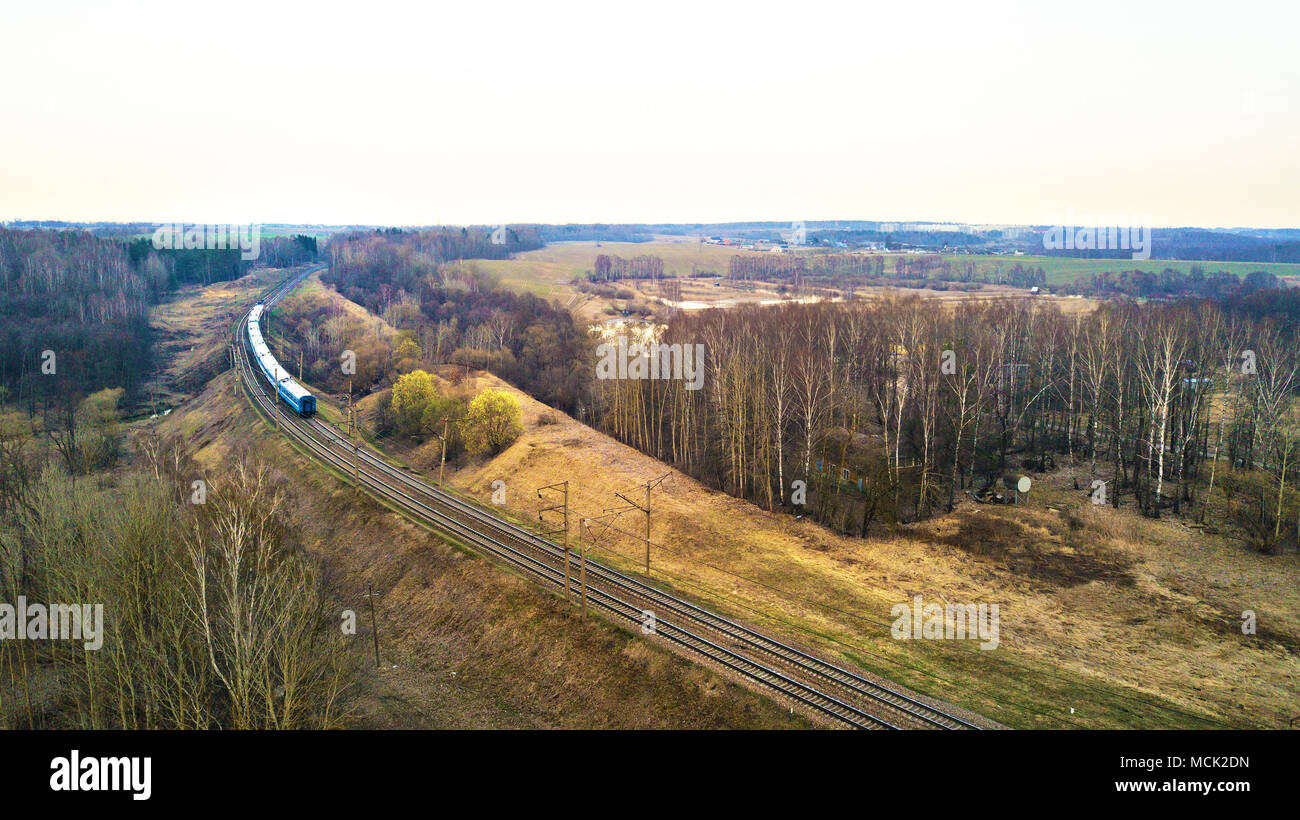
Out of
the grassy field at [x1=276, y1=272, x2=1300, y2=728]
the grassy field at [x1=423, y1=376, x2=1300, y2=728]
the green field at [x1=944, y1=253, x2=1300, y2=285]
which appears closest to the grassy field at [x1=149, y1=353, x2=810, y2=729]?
the grassy field at [x1=276, y1=272, x2=1300, y2=728]

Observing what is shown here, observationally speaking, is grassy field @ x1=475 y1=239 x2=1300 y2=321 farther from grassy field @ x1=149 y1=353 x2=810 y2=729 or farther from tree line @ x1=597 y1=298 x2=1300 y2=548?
grassy field @ x1=149 y1=353 x2=810 y2=729

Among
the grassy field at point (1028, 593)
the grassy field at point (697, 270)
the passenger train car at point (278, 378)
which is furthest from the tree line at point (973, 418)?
the grassy field at point (697, 270)

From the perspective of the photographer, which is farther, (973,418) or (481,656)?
(973,418)

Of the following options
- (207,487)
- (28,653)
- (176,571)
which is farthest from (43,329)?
(176,571)

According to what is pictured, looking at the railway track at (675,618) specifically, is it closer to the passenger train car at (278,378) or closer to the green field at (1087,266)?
the passenger train car at (278,378)

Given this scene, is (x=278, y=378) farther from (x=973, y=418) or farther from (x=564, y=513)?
(x=973, y=418)

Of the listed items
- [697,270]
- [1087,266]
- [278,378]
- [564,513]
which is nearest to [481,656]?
[564,513]
